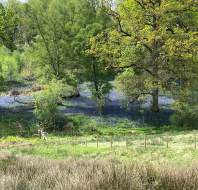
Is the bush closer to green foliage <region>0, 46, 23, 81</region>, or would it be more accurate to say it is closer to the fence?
the fence

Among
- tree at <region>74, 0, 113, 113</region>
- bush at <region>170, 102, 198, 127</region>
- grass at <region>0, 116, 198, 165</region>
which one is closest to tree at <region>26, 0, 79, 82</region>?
tree at <region>74, 0, 113, 113</region>

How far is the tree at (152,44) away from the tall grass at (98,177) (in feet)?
126

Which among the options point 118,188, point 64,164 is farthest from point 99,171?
point 64,164

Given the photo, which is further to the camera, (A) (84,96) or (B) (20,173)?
(A) (84,96)

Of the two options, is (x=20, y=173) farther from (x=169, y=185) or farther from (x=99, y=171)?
(x=169, y=185)

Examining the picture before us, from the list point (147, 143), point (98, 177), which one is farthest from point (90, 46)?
point (98, 177)

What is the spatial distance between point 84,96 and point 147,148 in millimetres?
43098

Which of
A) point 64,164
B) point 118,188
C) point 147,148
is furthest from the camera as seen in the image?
point 147,148

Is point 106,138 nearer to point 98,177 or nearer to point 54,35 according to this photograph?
point 98,177

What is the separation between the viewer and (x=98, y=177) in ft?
25.4

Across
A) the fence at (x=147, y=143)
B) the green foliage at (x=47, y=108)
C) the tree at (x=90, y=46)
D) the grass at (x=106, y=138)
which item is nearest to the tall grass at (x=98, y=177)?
the grass at (x=106, y=138)

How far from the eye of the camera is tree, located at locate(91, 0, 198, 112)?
47500 millimetres

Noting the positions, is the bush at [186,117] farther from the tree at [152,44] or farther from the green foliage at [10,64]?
the green foliage at [10,64]

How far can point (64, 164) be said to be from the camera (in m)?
9.43
